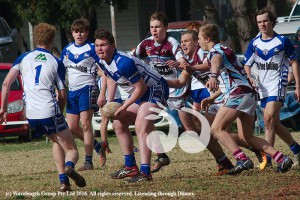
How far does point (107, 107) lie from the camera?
440 inches

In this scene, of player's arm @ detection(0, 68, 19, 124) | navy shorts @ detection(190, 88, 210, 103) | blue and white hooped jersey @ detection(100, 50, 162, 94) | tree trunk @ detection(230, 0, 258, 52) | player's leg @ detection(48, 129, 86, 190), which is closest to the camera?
player's leg @ detection(48, 129, 86, 190)

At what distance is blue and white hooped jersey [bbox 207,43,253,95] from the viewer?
37.6 feet

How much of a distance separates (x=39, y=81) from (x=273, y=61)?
3323 millimetres

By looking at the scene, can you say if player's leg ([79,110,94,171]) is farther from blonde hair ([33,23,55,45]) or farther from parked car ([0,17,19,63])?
parked car ([0,17,19,63])

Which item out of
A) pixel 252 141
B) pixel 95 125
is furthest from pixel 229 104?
pixel 95 125

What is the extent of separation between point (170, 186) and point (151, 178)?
59 centimetres

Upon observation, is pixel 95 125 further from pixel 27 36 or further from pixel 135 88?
pixel 27 36

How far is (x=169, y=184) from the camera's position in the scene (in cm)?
1105

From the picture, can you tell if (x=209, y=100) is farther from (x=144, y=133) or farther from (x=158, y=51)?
(x=158, y=51)

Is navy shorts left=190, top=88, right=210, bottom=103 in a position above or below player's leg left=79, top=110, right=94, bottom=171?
above

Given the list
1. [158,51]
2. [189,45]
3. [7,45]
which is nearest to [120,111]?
[158,51]

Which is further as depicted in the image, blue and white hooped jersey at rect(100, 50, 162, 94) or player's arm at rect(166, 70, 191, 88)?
player's arm at rect(166, 70, 191, 88)

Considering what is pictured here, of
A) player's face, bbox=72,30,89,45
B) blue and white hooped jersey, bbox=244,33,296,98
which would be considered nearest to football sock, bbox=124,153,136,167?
blue and white hooped jersey, bbox=244,33,296,98

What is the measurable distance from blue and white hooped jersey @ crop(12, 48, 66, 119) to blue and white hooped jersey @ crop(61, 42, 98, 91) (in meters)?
2.88
